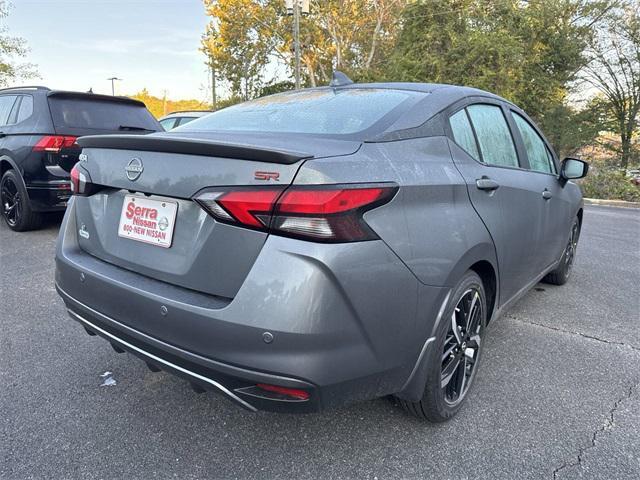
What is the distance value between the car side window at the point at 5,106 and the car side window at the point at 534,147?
5.77 m

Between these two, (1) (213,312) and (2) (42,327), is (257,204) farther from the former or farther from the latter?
(2) (42,327)

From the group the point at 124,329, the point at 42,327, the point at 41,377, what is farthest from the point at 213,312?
the point at 42,327

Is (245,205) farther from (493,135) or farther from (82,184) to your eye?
(493,135)

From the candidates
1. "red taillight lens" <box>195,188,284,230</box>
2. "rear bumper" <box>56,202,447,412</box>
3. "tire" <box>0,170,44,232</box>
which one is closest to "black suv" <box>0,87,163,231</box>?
"tire" <box>0,170,44,232</box>

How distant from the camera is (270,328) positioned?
4.88ft

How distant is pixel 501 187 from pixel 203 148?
62.2 inches

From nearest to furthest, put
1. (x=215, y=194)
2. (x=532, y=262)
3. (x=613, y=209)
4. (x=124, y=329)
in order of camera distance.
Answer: (x=215, y=194) → (x=124, y=329) → (x=532, y=262) → (x=613, y=209)

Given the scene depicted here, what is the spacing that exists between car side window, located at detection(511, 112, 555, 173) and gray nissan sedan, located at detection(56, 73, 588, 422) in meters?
0.91

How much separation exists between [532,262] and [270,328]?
220cm

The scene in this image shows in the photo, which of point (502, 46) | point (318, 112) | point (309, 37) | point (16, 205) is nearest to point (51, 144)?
point (16, 205)

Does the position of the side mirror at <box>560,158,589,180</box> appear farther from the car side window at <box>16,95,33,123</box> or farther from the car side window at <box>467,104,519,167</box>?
the car side window at <box>16,95,33,123</box>

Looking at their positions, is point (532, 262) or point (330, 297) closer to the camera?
point (330, 297)

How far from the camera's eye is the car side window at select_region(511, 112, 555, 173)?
3180mm

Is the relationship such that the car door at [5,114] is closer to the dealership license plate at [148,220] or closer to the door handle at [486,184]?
the dealership license plate at [148,220]
